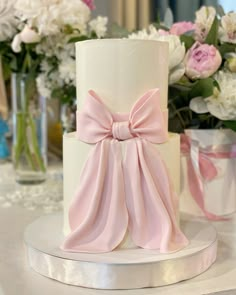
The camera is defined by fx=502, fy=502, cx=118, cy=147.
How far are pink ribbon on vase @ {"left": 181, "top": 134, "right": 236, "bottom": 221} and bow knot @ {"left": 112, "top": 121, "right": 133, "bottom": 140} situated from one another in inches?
10.4

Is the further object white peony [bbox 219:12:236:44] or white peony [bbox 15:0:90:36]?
white peony [bbox 15:0:90:36]

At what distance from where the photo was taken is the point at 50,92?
1.17m

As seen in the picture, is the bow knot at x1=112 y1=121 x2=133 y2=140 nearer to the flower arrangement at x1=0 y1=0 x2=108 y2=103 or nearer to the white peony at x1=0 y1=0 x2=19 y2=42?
the flower arrangement at x1=0 y1=0 x2=108 y2=103

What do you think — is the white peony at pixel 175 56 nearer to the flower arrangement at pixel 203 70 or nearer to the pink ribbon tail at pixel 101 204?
the flower arrangement at pixel 203 70

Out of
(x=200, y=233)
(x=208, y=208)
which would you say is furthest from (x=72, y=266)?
(x=208, y=208)

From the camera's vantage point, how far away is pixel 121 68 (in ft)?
2.09

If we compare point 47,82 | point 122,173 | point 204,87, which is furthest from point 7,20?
point 122,173

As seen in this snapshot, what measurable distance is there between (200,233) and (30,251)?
23 centimetres

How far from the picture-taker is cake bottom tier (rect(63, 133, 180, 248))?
26.0 inches

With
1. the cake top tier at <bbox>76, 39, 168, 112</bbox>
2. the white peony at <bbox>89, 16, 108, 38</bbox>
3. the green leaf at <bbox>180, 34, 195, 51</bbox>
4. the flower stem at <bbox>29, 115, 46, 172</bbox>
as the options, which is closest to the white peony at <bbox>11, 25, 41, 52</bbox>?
the white peony at <bbox>89, 16, 108, 38</bbox>

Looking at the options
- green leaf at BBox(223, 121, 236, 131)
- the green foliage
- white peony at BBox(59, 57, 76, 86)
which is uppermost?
white peony at BBox(59, 57, 76, 86)

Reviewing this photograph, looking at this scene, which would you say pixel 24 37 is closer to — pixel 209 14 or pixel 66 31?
pixel 66 31

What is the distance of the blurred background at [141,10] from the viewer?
157cm

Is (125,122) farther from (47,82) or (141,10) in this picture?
(141,10)
